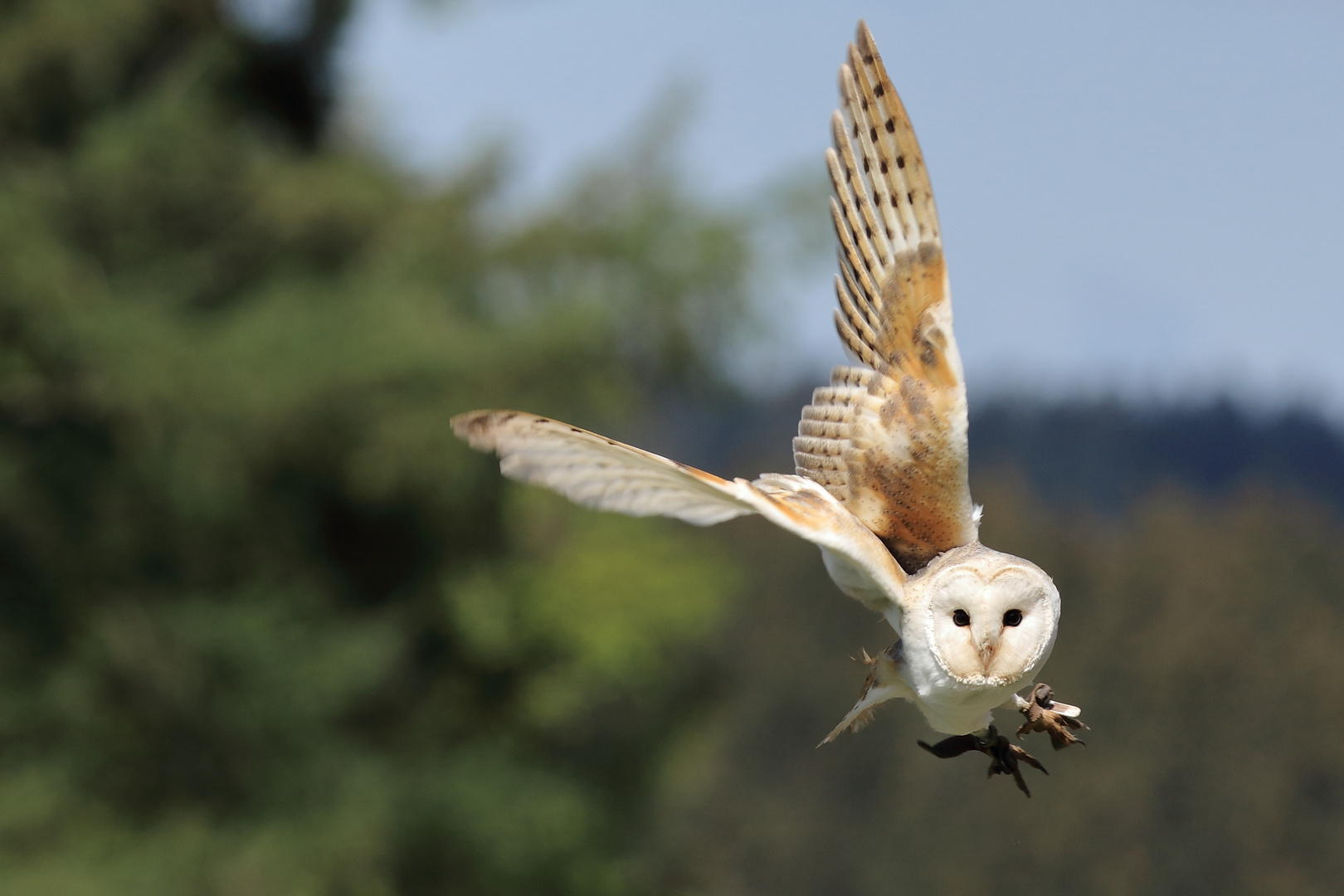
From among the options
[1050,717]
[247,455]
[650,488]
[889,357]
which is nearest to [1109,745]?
[247,455]

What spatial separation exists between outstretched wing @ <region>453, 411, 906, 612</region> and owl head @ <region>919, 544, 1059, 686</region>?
0.08 meters

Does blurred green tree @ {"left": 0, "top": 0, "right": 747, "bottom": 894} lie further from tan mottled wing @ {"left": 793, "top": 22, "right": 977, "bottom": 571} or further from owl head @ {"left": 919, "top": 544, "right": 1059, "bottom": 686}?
owl head @ {"left": 919, "top": 544, "right": 1059, "bottom": 686}

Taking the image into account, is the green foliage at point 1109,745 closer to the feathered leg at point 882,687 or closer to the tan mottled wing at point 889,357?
the tan mottled wing at point 889,357

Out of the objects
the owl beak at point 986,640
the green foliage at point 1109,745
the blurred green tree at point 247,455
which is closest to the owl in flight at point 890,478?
Answer: the owl beak at point 986,640

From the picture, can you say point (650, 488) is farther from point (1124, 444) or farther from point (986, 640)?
point (1124, 444)

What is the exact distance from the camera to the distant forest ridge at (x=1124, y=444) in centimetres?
8012

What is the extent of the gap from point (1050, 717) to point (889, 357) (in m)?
0.56

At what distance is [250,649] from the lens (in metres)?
13.3

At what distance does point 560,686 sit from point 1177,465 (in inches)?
2827

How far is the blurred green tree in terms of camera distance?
512 inches

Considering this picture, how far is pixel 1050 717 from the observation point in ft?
6.49

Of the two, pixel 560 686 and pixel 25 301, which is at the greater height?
pixel 25 301

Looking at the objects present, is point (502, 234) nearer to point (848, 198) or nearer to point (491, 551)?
point (491, 551)

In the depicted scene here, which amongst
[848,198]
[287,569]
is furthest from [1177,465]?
[848,198]
